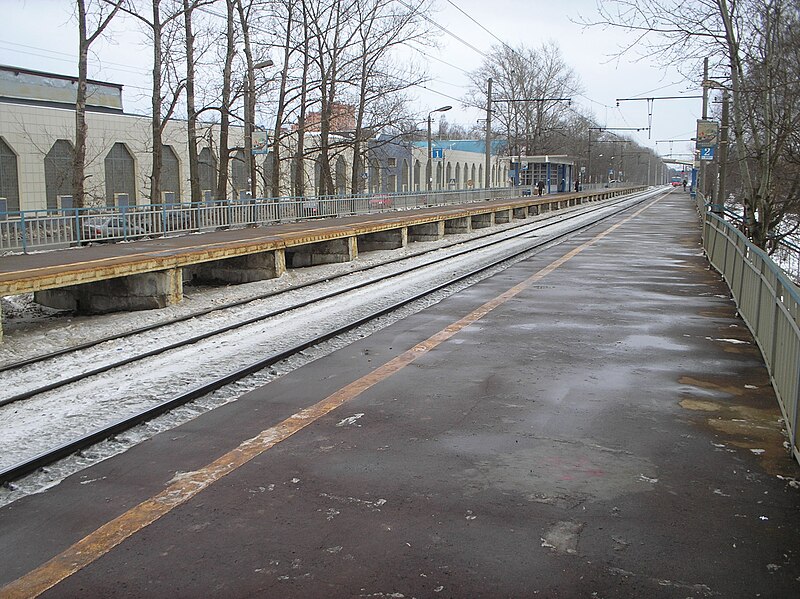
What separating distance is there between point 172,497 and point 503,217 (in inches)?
1510

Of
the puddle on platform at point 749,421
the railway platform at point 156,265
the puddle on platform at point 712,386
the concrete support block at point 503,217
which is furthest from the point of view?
the concrete support block at point 503,217

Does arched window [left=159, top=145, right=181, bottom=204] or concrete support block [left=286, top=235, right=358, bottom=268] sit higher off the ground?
arched window [left=159, top=145, right=181, bottom=204]

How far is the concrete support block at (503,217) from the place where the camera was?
4128 cm

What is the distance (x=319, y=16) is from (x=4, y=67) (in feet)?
66.2

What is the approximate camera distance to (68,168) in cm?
4184

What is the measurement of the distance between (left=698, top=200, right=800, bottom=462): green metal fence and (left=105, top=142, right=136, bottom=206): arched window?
1472 inches

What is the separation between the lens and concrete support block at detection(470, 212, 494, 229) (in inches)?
1475

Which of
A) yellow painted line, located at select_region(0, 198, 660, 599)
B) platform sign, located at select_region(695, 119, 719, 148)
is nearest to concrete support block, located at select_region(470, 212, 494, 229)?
platform sign, located at select_region(695, 119, 719, 148)

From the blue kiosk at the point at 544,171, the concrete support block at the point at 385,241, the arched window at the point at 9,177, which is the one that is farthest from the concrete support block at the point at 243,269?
the blue kiosk at the point at 544,171

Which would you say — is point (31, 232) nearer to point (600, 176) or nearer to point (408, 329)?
point (408, 329)

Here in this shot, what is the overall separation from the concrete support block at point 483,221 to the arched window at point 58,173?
20860 millimetres

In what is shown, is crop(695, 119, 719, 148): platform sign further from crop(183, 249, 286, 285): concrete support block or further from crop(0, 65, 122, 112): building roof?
crop(0, 65, 122, 112): building roof

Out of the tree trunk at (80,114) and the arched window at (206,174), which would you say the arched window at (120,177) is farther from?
the tree trunk at (80,114)

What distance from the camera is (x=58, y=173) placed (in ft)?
135
